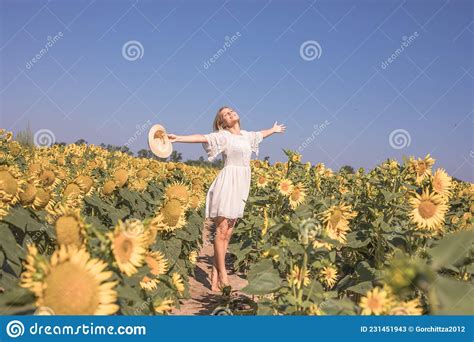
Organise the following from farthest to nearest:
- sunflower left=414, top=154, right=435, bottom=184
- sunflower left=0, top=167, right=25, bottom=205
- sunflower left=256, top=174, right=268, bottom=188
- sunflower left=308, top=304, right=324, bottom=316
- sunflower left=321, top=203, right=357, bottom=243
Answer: sunflower left=256, top=174, right=268, bottom=188 → sunflower left=414, top=154, right=435, bottom=184 → sunflower left=321, top=203, right=357, bottom=243 → sunflower left=0, top=167, right=25, bottom=205 → sunflower left=308, top=304, right=324, bottom=316

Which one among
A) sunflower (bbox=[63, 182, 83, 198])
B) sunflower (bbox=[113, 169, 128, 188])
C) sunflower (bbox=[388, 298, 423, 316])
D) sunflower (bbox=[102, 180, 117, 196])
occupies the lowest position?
sunflower (bbox=[388, 298, 423, 316])

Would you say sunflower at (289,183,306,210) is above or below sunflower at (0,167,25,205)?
above

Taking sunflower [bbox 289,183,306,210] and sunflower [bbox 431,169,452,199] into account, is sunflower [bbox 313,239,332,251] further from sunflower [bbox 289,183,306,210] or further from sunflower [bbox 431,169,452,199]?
sunflower [bbox 289,183,306,210]

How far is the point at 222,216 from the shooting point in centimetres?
523

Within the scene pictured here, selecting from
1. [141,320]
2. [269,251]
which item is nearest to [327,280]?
[269,251]

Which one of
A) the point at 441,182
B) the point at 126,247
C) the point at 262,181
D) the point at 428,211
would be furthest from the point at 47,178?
the point at 262,181

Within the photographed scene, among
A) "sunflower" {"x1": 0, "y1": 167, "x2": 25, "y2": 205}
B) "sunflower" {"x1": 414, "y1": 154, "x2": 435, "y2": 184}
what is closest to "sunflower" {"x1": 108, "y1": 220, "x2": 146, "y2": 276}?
"sunflower" {"x1": 0, "y1": 167, "x2": 25, "y2": 205}

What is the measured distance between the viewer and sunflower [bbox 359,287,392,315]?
1.74 meters

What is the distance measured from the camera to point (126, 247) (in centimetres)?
181

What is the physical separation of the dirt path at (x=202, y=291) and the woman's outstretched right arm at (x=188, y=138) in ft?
5.64

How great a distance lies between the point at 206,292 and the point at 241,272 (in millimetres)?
1452

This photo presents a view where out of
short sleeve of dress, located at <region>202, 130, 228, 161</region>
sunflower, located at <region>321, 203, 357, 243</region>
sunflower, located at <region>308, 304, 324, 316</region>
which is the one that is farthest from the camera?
short sleeve of dress, located at <region>202, 130, 228, 161</region>

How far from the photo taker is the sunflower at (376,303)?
68.6 inches

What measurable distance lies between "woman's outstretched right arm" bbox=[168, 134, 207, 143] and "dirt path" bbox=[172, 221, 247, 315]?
1719 mm
